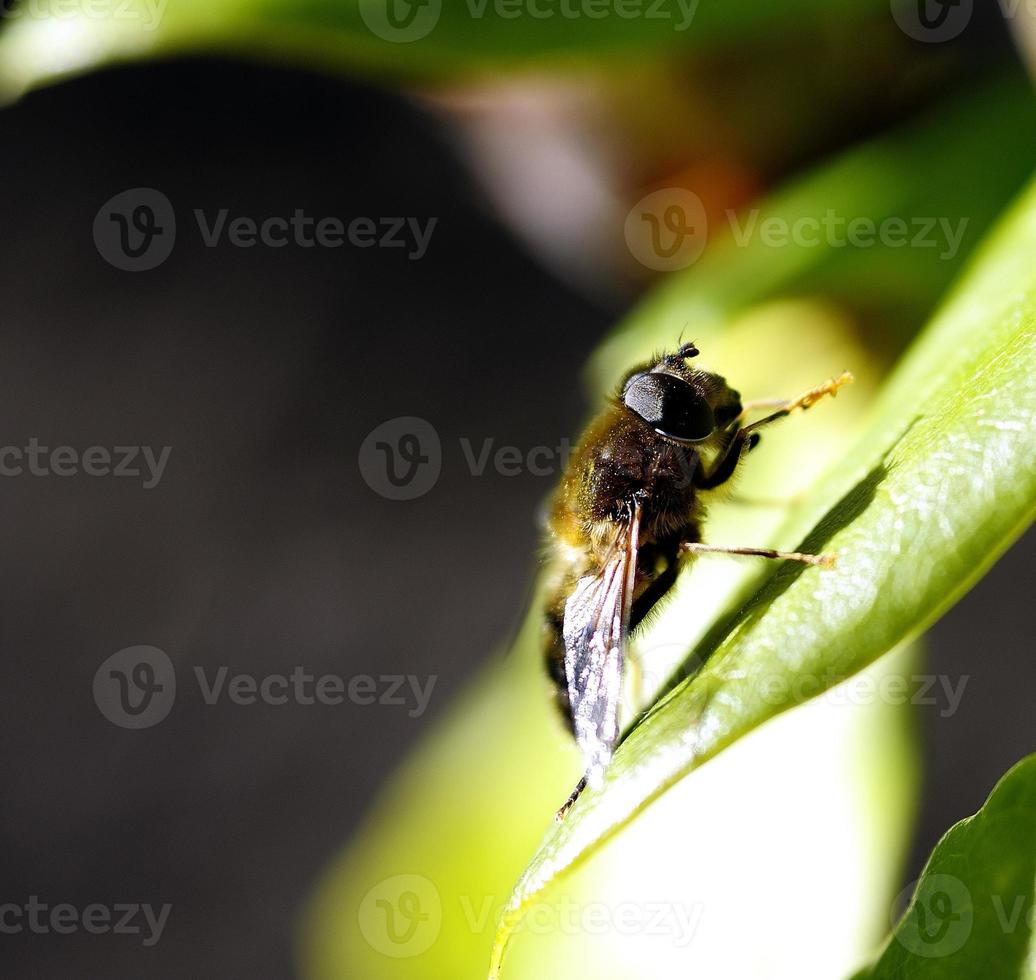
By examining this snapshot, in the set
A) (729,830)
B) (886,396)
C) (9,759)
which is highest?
(886,396)

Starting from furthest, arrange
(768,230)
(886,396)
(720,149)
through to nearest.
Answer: (720,149), (768,230), (886,396)

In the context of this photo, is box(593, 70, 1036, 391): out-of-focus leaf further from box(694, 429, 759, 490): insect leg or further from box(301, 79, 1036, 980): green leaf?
box(694, 429, 759, 490): insect leg

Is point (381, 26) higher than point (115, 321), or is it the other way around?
point (381, 26)

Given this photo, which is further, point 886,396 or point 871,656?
point 886,396

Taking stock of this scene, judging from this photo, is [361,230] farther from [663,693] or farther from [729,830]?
[663,693]

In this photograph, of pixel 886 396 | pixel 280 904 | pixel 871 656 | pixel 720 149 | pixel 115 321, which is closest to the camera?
pixel 871 656

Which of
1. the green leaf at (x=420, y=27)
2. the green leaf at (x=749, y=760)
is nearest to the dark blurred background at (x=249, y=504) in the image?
the green leaf at (x=749, y=760)

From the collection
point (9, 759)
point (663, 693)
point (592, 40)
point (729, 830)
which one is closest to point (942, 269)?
point (592, 40)

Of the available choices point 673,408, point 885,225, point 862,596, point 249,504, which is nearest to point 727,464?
point 673,408
